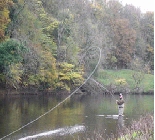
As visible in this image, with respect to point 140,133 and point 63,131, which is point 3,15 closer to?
point 63,131

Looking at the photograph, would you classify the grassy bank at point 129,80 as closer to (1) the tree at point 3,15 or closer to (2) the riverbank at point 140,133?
(1) the tree at point 3,15

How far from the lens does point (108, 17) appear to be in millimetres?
65875

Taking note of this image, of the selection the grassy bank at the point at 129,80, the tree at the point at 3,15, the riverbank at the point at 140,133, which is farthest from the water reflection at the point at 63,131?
the grassy bank at the point at 129,80

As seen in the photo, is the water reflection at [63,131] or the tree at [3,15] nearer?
the water reflection at [63,131]

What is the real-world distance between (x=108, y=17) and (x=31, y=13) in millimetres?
26071

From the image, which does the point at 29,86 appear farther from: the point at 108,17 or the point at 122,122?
the point at 108,17

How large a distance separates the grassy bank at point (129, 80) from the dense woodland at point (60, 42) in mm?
1574

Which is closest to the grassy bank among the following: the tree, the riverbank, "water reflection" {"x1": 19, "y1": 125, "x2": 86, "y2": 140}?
the tree

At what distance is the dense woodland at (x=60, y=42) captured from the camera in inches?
1495

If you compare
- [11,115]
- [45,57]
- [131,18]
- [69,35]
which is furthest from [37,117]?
[131,18]

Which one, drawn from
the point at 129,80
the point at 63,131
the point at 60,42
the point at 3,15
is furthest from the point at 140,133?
the point at 129,80

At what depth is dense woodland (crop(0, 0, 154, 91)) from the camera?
38.0 m

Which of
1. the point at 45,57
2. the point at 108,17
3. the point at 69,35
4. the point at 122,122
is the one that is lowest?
the point at 122,122

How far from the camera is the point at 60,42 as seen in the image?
160 feet
